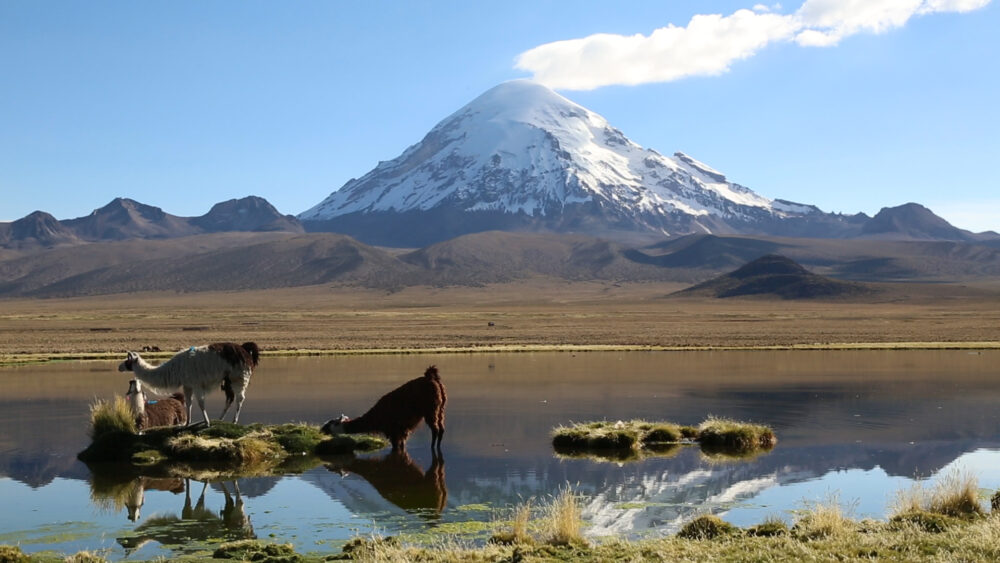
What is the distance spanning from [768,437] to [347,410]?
32.3 feet

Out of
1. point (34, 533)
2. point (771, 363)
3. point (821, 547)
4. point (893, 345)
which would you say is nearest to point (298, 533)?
point (34, 533)

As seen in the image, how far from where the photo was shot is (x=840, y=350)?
1750 inches

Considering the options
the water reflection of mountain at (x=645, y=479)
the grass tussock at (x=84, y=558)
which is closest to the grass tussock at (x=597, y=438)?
the water reflection of mountain at (x=645, y=479)

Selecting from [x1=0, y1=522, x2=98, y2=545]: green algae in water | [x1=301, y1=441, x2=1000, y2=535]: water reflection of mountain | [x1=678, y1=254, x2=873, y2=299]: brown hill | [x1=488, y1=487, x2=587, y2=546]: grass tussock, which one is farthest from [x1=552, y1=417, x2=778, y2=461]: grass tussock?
[x1=678, y1=254, x2=873, y2=299]: brown hill

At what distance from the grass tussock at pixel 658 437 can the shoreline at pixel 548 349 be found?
25.5 meters

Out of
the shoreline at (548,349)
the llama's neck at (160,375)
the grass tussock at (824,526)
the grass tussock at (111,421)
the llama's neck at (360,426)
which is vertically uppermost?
the llama's neck at (160,375)

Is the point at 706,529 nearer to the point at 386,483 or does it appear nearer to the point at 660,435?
the point at 386,483

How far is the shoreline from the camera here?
138 ft

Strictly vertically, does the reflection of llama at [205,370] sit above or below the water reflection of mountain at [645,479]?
above

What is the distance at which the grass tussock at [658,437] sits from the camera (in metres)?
17.6

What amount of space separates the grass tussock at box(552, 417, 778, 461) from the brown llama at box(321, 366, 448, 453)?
7.57 feet

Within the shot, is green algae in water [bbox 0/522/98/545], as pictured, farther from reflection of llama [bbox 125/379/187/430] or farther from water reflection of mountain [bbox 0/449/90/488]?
reflection of llama [bbox 125/379/187/430]

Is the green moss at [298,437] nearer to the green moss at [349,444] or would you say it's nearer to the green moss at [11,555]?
the green moss at [349,444]

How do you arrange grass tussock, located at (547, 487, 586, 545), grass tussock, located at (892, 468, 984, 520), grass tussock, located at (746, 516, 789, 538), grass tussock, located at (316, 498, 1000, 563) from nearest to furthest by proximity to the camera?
grass tussock, located at (316, 498, 1000, 563), grass tussock, located at (547, 487, 586, 545), grass tussock, located at (746, 516, 789, 538), grass tussock, located at (892, 468, 984, 520)
